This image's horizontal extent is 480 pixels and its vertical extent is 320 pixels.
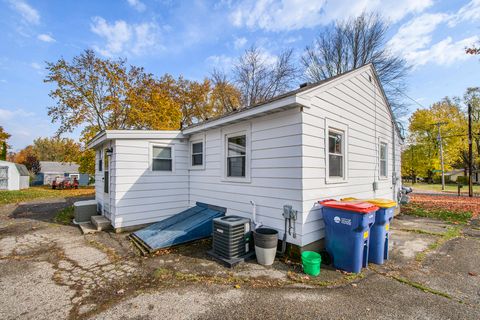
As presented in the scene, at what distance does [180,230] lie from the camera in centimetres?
543

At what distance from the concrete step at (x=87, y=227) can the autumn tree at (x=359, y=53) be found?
1924 cm

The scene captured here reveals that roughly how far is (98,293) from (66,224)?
5.80 metres

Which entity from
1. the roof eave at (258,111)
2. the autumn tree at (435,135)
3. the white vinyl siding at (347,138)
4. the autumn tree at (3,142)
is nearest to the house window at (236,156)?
the roof eave at (258,111)

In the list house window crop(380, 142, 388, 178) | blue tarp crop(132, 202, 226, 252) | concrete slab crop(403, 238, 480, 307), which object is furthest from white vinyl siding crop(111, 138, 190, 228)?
house window crop(380, 142, 388, 178)

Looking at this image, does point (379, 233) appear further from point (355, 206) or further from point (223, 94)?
point (223, 94)

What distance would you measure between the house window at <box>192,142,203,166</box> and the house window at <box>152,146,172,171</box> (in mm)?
774

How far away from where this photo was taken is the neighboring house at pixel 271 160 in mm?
4453

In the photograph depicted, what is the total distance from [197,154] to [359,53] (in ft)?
57.7

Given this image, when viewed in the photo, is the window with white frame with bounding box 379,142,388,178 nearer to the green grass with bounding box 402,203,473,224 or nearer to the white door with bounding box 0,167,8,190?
the green grass with bounding box 402,203,473,224

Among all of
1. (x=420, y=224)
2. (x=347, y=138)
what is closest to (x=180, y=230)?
(x=347, y=138)

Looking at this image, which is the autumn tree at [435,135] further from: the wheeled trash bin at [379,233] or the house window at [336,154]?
the wheeled trash bin at [379,233]

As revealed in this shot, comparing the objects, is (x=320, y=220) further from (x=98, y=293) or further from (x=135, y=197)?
(x=135, y=197)

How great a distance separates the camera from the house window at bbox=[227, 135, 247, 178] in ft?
18.3

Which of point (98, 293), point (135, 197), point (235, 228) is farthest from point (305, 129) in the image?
point (135, 197)
